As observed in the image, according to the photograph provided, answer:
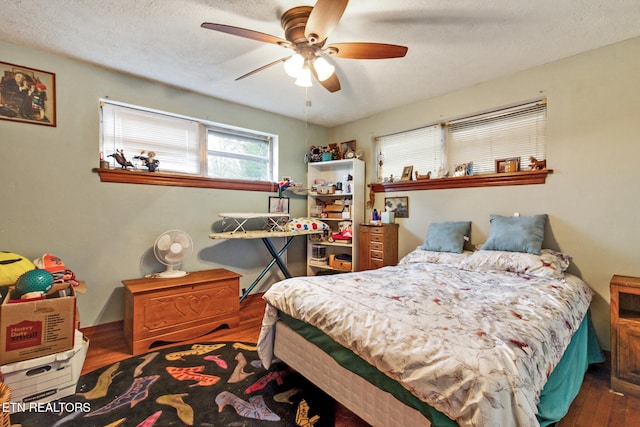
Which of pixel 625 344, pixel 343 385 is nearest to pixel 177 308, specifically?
pixel 343 385

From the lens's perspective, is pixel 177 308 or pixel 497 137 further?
pixel 497 137

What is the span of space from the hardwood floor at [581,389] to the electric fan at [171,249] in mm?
663

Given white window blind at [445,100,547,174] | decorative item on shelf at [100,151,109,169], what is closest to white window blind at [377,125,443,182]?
white window blind at [445,100,547,174]

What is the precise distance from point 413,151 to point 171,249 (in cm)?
292

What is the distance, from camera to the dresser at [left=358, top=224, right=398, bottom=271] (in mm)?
3327

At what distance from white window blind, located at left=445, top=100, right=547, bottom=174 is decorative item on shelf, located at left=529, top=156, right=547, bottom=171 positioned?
0.19ft

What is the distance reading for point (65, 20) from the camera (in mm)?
1919

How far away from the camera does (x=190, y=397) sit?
1.68 m

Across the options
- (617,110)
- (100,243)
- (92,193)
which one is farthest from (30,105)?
(617,110)

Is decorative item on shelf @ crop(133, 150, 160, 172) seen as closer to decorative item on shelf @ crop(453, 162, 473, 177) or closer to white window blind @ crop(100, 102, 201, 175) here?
white window blind @ crop(100, 102, 201, 175)

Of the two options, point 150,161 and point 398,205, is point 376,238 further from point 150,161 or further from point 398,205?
point 150,161

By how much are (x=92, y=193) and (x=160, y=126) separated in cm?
96

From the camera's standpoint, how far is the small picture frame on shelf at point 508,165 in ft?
8.69

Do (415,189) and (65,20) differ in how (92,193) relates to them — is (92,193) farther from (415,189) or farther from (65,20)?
(415,189)
